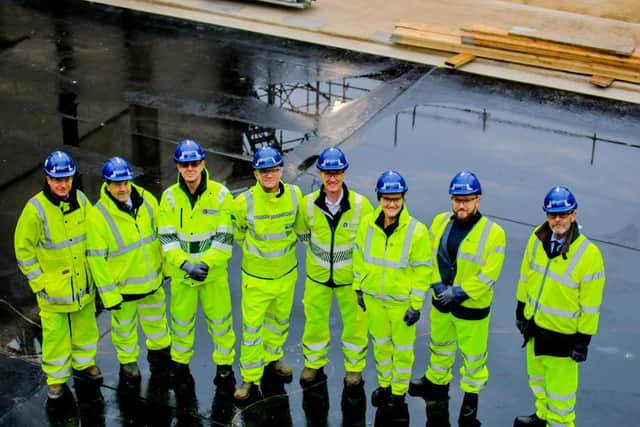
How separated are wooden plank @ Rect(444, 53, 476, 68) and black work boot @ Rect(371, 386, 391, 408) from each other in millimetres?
8450

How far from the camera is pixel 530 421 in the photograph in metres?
7.36

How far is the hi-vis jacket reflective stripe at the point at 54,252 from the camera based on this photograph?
7016mm

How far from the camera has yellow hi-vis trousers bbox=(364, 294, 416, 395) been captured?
706 cm

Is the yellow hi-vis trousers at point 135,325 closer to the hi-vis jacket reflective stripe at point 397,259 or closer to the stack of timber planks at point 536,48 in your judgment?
the hi-vis jacket reflective stripe at point 397,259

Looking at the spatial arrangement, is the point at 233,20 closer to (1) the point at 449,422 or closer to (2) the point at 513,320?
(2) the point at 513,320

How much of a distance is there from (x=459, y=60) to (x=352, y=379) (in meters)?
8.48

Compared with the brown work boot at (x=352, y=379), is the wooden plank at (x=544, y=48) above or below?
above

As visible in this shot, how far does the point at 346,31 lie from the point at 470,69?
263cm

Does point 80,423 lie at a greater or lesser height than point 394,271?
lesser

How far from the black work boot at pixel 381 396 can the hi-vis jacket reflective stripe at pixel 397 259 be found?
0.98 metres

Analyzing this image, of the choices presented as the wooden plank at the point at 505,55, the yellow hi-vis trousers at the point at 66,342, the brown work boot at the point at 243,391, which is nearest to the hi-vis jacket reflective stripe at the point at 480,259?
the brown work boot at the point at 243,391

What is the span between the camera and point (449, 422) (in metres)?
7.43

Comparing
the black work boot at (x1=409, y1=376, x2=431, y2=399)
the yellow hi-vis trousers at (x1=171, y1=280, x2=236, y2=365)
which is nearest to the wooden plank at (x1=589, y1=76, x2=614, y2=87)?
the black work boot at (x1=409, y1=376, x2=431, y2=399)

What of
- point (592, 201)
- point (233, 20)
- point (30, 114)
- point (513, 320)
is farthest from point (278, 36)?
point (513, 320)
